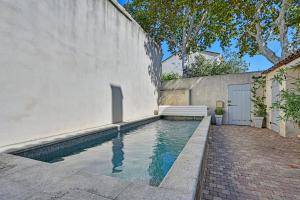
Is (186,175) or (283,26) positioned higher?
(283,26)

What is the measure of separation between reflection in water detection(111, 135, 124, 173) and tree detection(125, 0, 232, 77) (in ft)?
Result: 29.1

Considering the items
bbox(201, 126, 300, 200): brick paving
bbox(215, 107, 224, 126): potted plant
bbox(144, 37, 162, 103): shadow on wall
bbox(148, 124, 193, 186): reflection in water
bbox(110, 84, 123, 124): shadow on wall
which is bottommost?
bbox(201, 126, 300, 200): brick paving

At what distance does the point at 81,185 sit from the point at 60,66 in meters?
3.67

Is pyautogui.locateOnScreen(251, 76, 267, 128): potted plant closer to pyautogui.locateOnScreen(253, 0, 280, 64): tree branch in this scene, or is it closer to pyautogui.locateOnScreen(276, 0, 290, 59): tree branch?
pyautogui.locateOnScreen(253, 0, 280, 64): tree branch

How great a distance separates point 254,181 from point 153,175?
1.57 metres

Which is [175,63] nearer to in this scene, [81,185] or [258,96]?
[258,96]

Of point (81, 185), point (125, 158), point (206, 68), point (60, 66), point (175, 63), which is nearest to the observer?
point (81, 185)

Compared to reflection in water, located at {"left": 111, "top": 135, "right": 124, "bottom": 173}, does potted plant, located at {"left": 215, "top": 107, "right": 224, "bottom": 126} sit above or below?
above

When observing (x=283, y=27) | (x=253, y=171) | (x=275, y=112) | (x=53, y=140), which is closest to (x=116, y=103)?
(x=53, y=140)

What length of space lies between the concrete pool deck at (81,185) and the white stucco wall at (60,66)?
5.76 feet

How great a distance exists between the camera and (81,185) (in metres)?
1.73

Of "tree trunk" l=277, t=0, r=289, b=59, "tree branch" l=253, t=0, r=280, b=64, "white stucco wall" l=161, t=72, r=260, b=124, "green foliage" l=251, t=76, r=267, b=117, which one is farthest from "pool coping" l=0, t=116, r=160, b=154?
"tree trunk" l=277, t=0, r=289, b=59

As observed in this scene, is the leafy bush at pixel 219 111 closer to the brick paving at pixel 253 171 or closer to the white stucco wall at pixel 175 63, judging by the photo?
the brick paving at pixel 253 171

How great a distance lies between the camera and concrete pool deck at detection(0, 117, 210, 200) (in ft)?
5.06
